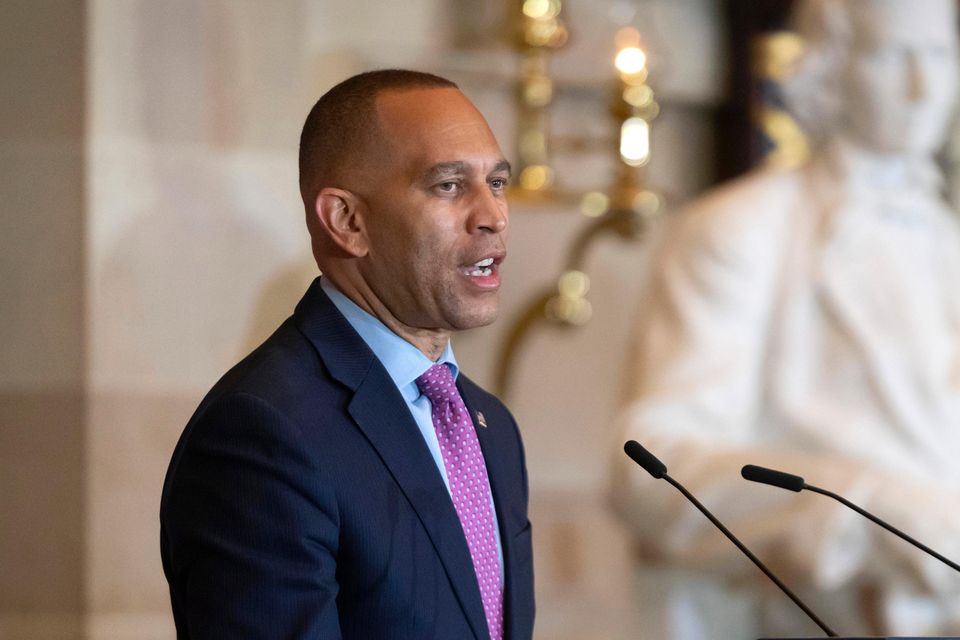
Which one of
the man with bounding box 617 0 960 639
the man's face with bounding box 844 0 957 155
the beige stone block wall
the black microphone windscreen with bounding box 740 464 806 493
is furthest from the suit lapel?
the man's face with bounding box 844 0 957 155

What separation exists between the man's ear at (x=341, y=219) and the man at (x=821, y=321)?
5.36 feet

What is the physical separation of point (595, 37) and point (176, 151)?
1625 mm

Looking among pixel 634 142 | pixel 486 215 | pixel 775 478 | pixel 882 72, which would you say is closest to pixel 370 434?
pixel 486 215

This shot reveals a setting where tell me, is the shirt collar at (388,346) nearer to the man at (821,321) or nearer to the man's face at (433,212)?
the man's face at (433,212)

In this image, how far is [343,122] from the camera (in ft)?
5.59

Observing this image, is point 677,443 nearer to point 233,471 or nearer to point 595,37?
point 595,37

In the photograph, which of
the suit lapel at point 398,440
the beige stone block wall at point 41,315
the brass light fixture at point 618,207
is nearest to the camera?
the suit lapel at point 398,440

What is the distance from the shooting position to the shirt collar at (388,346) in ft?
5.61

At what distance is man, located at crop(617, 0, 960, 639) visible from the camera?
10.8 feet

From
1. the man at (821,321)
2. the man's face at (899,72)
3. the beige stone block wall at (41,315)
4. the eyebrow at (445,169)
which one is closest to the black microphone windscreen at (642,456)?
the eyebrow at (445,169)

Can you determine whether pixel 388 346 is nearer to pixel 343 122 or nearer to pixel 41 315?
pixel 343 122

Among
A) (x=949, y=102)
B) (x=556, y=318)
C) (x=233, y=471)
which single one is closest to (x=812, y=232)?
(x=949, y=102)

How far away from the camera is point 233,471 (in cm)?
152

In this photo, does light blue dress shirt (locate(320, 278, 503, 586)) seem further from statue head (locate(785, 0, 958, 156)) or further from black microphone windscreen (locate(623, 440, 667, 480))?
statue head (locate(785, 0, 958, 156))
